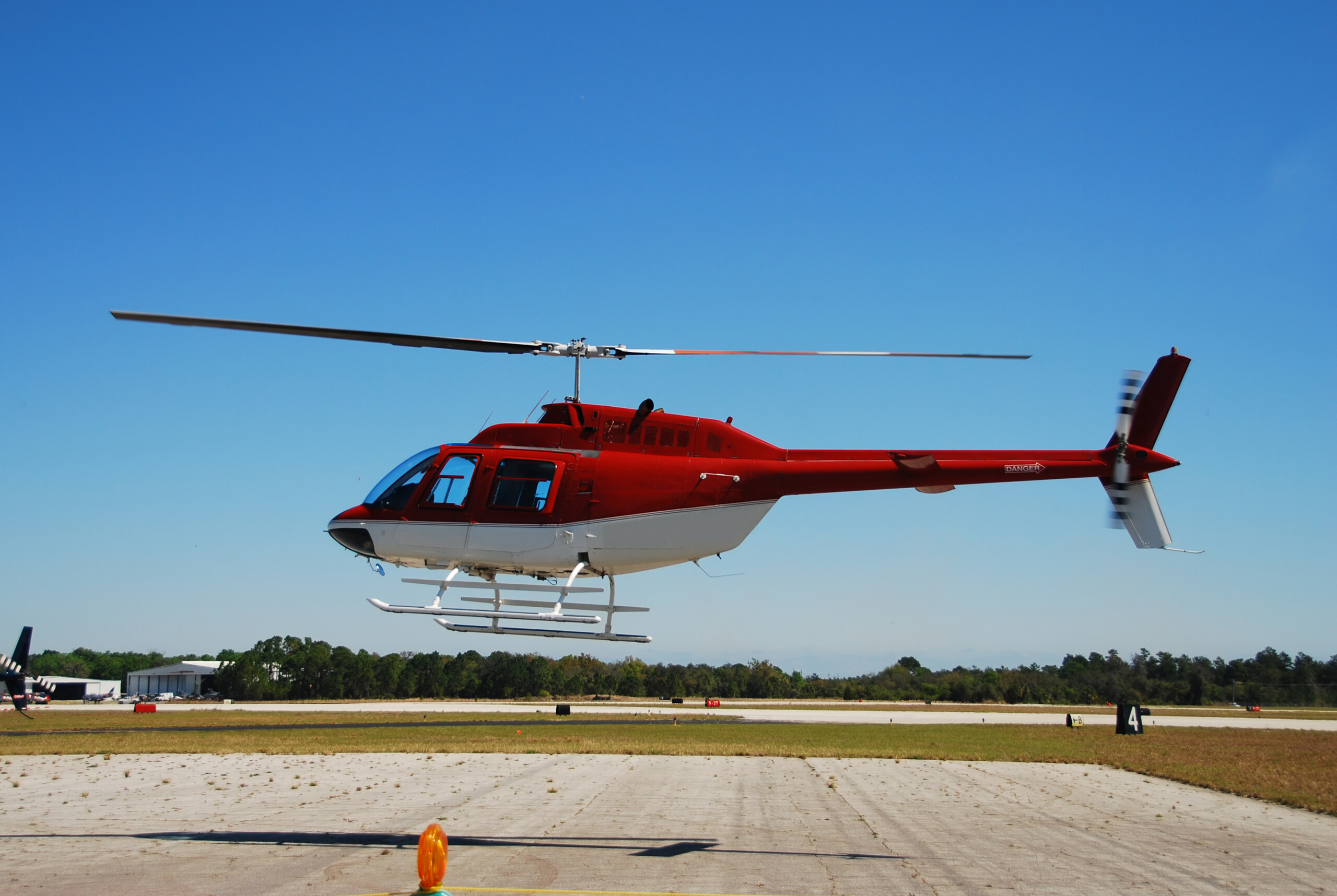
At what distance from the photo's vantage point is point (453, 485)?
559 inches

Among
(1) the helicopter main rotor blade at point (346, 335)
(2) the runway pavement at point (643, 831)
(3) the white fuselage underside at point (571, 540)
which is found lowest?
(2) the runway pavement at point (643, 831)

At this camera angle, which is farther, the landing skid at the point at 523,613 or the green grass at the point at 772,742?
the green grass at the point at 772,742

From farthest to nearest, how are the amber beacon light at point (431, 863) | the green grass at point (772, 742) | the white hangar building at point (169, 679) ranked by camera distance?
the white hangar building at point (169, 679) → the green grass at point (772, 742) → the amber beacon light at point (431, 863)

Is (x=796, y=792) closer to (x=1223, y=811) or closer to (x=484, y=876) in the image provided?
(x=1223, y=811)

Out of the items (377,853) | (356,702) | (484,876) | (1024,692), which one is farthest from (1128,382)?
(1024,692)

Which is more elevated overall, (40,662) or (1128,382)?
(1128,382)

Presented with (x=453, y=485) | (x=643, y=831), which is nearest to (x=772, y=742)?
(x=643, y=831)

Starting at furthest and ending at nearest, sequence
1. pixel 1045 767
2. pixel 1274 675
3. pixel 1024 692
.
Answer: pixel 1274 675
pixel 1024 692
pixel 1045 767

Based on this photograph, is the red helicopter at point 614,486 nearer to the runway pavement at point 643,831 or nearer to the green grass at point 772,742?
the runway pavement at point 643,831

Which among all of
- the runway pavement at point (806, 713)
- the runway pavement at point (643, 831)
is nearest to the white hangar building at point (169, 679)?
the runway pavement at point (806, 713)

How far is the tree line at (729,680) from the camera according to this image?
332 ft

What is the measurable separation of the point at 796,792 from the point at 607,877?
11.5 meters

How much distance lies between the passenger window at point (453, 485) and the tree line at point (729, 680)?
8923 centimetres

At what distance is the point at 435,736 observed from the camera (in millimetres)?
41531
